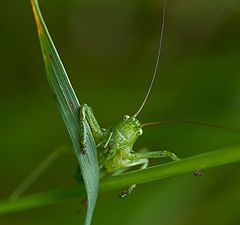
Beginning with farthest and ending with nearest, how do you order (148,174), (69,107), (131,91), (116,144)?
(131,91)
(116,144)
(69,107)
(148,174)

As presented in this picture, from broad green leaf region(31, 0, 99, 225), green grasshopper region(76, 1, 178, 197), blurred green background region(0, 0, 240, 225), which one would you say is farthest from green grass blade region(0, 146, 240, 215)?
blurred green background region(0, 0, 240, 225)

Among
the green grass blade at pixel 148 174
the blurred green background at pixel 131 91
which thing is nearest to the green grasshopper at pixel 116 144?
the green grass blade at pixel 148 174

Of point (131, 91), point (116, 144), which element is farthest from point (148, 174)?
point (131, 91)

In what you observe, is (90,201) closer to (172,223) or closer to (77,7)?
(172,223)

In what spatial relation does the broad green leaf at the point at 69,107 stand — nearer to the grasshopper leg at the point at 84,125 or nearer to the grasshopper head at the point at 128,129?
the grasshopper leg at the point at 84,125

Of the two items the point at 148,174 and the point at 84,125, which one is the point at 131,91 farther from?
the point at 148,174

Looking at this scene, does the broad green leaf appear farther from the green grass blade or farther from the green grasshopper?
the green grasshopper
